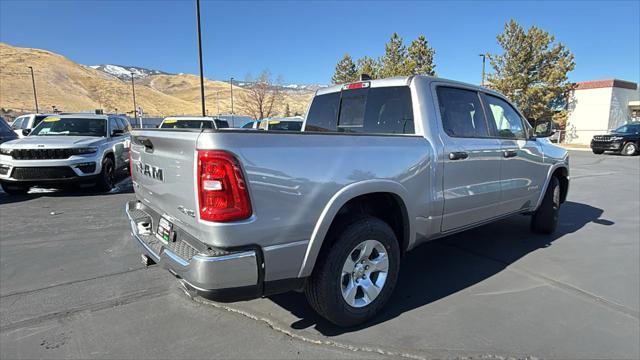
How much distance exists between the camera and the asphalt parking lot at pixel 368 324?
8.54ft

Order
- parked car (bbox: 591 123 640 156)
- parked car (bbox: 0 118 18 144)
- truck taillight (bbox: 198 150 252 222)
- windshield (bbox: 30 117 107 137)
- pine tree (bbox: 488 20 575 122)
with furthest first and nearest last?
1. pine tree (bbox: 488 20 575 122)
2. parked car (bbox: 591 123 640 156)
3. windshield (bbox: 30 117 107 137)
4. parked car (bbox: 0 118 18 144)
5. truck taillight (bbox: 198 150 252 222)

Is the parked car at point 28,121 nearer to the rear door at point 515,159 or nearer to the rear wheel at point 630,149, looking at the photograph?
the rear door at point 515,159

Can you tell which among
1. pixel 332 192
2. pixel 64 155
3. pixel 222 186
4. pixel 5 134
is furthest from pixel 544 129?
pixel 5 134

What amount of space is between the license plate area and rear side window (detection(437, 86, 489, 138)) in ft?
8.12

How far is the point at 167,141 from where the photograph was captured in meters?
2.50

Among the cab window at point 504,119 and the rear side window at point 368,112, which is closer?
the rear side window at point 368,112

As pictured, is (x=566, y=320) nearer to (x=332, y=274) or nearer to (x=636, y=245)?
(x=332, y=274)

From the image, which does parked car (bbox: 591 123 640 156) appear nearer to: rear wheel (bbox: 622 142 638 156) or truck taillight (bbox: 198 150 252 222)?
rear wheel (bbox: 622 142 638 156)

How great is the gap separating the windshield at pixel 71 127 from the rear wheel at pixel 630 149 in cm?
2482

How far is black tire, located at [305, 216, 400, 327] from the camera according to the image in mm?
2602

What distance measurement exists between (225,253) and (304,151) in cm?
79

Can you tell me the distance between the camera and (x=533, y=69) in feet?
100

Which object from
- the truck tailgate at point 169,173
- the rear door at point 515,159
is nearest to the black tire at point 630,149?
the rear door at point 515,159

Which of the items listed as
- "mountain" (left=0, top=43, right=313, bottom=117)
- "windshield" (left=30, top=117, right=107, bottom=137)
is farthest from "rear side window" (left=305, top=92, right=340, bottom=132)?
"mountain" (left=0, top=43, right=313, bottom=117)
